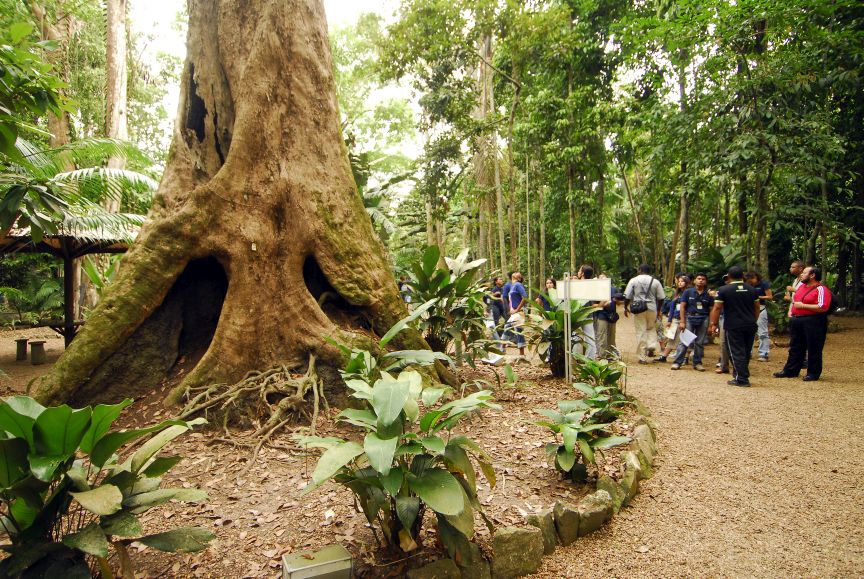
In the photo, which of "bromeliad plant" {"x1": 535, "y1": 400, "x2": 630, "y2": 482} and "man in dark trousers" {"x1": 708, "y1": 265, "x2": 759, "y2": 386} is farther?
"man in dark trousers" {"x1": 708, "y1": 265, "x2": 759, "y2": 386}

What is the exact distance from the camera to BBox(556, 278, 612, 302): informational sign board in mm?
5352

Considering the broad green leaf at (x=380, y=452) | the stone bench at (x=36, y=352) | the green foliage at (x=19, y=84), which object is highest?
the green foliage at (x=19, y=84)

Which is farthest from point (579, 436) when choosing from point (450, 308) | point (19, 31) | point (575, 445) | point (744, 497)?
point (19, 31)

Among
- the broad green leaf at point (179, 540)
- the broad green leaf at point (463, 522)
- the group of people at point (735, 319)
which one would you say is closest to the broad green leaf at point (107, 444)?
the broad green leaf at point (179, 540)

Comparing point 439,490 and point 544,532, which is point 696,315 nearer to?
point 544,532

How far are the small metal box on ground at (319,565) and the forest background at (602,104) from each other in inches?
222

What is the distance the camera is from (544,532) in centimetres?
268

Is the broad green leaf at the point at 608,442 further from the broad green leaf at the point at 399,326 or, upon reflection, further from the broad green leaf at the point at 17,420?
the broad green leaf at the point at 17,420

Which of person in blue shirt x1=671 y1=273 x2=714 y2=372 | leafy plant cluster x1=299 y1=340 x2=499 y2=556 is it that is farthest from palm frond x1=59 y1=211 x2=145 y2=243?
person in blue shirt x1=671 y1=273 x2=714 y2=372

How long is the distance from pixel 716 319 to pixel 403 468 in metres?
6.90

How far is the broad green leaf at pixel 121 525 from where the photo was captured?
166 centimetres

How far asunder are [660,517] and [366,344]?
255cm

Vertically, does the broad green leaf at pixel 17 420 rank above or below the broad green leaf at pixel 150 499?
above

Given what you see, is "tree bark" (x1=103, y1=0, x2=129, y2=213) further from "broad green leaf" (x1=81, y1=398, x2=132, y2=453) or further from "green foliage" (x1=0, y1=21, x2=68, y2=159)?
"broad green leaf" (x1=81, y1=398, x2=132, y2=453)
